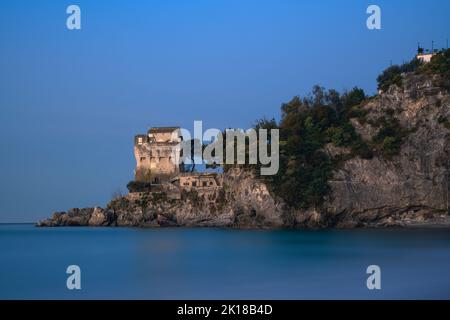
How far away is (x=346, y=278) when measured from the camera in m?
33.3

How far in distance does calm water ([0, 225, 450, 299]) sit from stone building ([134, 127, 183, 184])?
20533 mm

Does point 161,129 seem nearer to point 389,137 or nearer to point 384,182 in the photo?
point 389,137

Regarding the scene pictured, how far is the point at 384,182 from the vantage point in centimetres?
6681

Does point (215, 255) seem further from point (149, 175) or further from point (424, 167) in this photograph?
point (149, 175)

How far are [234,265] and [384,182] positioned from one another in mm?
30104

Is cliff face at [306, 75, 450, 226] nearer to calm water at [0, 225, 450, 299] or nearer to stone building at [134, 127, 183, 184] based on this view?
calm water at [0, 225, 450, 299]

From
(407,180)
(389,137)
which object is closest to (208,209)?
(389,137)

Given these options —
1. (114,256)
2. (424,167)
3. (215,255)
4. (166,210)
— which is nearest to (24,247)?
(114,256)

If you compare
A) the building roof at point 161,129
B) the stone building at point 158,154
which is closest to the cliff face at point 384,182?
the stone building at point 158,154

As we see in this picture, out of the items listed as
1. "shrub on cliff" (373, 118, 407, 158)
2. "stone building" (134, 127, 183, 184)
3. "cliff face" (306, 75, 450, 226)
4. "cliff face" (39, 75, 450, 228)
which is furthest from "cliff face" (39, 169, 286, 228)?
"shrub on cliff" (373, 118, 407, 158)

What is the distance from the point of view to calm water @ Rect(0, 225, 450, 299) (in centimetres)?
2991

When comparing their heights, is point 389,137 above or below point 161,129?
below

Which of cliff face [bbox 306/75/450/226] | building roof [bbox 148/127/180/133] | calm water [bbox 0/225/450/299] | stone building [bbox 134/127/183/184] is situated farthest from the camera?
building roof [bbox 148/127/180/133]
